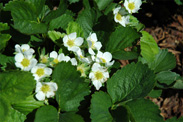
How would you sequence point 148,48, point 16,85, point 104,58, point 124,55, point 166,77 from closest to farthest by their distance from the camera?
point 16,85
point 104,58
point 124,55
point 148,48
point 166,77

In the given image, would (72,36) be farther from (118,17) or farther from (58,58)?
(118,17)

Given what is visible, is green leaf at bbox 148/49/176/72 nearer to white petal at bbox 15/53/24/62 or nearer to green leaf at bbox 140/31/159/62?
green leaf at bbox 140/31/159/62

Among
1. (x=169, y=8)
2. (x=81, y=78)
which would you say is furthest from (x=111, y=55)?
(x=169, y=8)

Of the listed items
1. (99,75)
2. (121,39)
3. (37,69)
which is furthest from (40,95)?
(121,39)

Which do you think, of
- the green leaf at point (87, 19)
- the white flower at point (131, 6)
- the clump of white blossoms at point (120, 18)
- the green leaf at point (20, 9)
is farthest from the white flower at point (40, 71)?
the white flower at point (131, 6)

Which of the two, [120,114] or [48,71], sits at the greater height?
[48,71]

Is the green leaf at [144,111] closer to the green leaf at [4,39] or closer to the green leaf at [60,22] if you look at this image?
the green leaf at [60,22]

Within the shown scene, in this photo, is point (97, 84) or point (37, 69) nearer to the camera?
point (37, 69)
